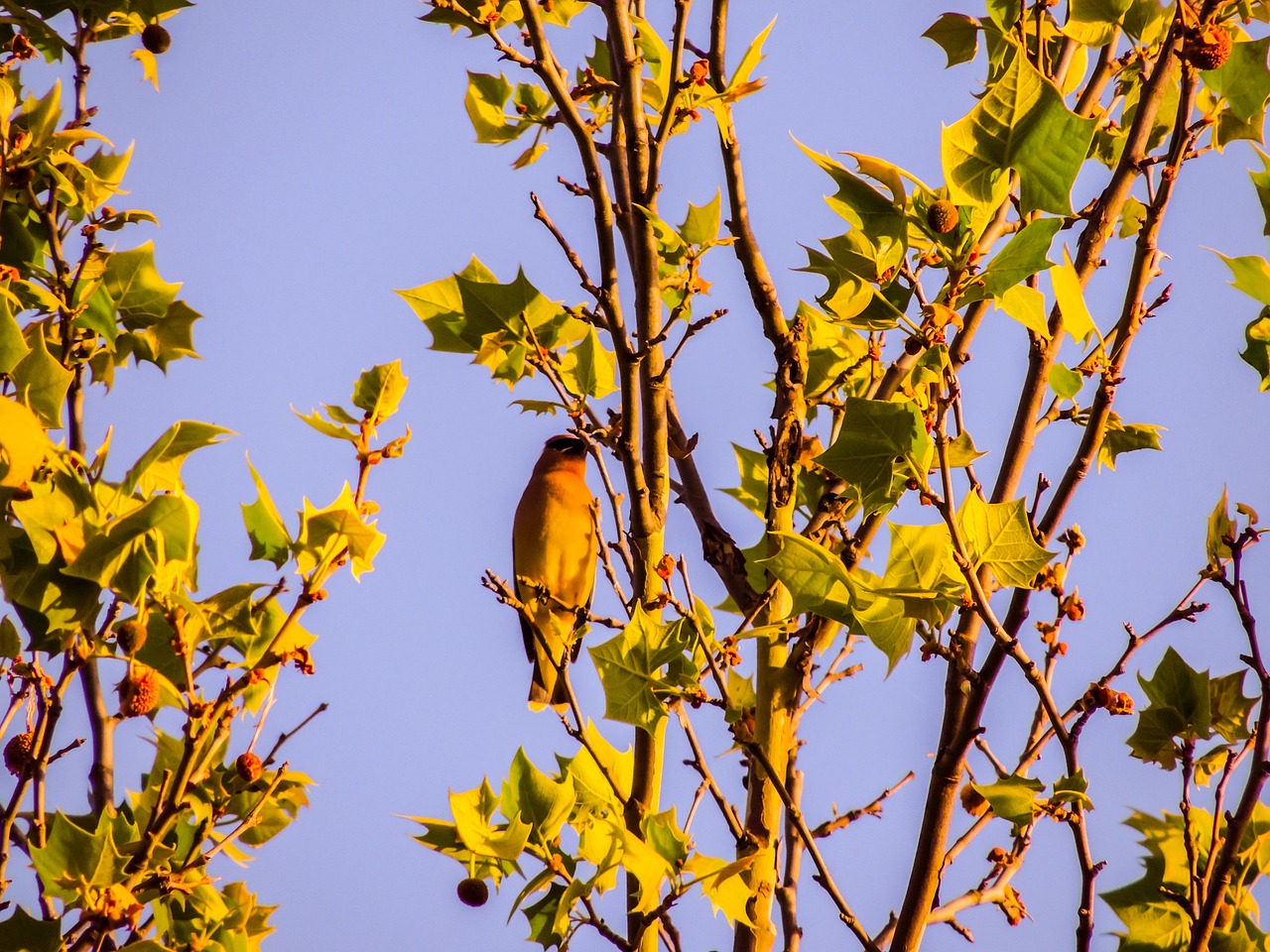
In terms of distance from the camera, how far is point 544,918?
Result: 2246 millimetres

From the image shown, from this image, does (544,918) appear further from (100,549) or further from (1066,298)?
(1066,298)

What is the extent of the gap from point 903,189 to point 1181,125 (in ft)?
1.68

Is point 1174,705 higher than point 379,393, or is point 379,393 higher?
point 379,393

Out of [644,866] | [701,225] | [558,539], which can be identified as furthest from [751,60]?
Result: [558,539]

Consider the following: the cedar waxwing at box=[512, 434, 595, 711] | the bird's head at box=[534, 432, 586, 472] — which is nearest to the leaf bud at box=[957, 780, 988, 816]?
the cedar waxwing at box=[512, 434, 595, 711]

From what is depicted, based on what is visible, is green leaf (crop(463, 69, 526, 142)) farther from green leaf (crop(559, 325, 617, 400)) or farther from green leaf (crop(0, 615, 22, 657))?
green leaf (crop(0, 615, 22, 657))

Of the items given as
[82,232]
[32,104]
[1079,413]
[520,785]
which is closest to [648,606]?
[520,785]

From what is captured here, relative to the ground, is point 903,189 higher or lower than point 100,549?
higher

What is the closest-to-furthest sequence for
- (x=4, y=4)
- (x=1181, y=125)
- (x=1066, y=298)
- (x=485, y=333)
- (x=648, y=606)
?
1. (x=1066, y=298)
2. (x=1181, y=125)
3. (x=648, y=606)
4. (x=485, y=333)
5. (x=4, y=4)

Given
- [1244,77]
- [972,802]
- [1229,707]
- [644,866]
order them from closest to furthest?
1. [644,866]
2. [1244,77]
3. [1229,707]
4. [972,802]

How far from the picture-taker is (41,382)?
2232mm

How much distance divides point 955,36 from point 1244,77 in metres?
1.00

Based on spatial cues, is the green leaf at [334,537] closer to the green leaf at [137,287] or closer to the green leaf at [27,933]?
the green leaf at [27,933]

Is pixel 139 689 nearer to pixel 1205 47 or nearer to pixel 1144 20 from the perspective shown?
pixel 1205 47
